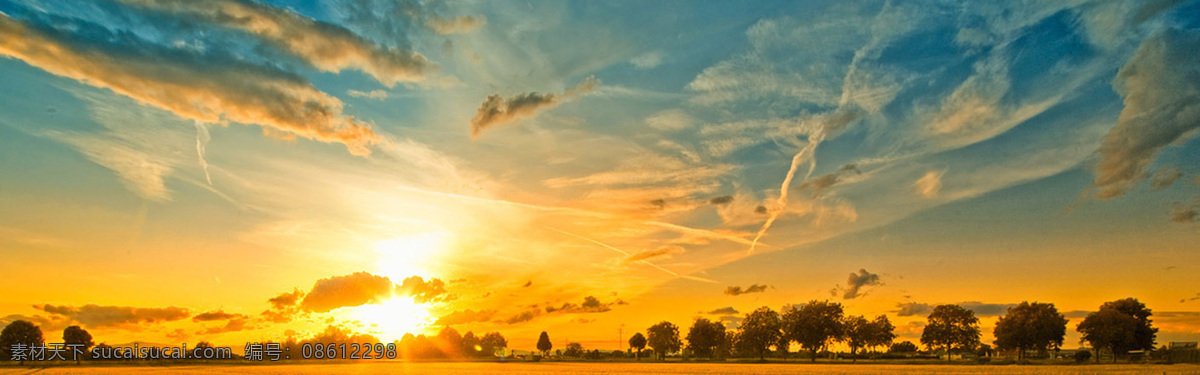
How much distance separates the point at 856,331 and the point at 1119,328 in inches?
1867

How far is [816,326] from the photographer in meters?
144

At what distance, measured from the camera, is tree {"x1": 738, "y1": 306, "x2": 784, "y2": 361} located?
525 ft

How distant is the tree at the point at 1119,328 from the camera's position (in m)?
125

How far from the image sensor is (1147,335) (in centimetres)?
13112

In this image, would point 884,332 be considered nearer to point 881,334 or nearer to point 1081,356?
point 881,334

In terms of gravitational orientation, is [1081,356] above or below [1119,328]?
below

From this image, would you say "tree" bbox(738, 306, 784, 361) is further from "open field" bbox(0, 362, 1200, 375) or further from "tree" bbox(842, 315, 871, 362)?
"open field" bbox(0, 362, 1200, 375)

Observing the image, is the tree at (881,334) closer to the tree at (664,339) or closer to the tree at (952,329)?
the tree at (952,329)

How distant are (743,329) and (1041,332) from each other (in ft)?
208

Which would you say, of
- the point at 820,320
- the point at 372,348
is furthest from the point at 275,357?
the point at 820,320

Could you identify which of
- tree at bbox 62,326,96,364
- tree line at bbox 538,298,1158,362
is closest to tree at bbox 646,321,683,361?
tree line at bbox 538,298,1158,362

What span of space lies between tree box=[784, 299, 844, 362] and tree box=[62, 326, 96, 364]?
5981 inches

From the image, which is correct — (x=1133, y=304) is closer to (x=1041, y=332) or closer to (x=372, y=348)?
(x=1041, y=332)

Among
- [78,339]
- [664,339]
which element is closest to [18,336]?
[78,339]
